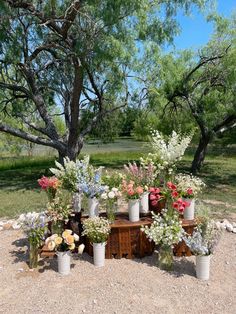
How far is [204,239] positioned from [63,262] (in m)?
1.53

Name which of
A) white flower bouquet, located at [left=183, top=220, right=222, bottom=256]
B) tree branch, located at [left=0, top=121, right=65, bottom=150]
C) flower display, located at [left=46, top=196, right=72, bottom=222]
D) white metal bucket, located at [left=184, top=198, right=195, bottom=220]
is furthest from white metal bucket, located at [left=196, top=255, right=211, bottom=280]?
tree branch, located at [left=0, top=121, right=65, bottom=150]

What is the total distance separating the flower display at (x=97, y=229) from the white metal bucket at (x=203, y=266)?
40.5 inches

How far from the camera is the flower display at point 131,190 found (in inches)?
173

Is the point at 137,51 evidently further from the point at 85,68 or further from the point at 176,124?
the point at 176,124

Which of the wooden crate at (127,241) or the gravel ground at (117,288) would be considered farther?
the wooden crate at (127,241)

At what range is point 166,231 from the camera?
13.0 feet

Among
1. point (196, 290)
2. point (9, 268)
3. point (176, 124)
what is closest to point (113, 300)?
point (196, 290)

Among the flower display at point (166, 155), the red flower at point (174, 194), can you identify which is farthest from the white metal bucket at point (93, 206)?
the red flower at point (174, 194)

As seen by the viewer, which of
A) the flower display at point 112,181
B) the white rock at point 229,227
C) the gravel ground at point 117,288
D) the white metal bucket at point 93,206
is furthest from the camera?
the white rock at point 229,227

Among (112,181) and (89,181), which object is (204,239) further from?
(89,181)

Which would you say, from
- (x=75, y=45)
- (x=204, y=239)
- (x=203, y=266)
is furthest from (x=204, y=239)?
(x=75, y=45)

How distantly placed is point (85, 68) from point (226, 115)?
4655 mm

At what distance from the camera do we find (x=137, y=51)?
24.8 ft

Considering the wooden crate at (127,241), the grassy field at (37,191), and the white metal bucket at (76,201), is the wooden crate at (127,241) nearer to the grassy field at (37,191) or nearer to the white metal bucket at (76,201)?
the white metal bucket at (76,201)
